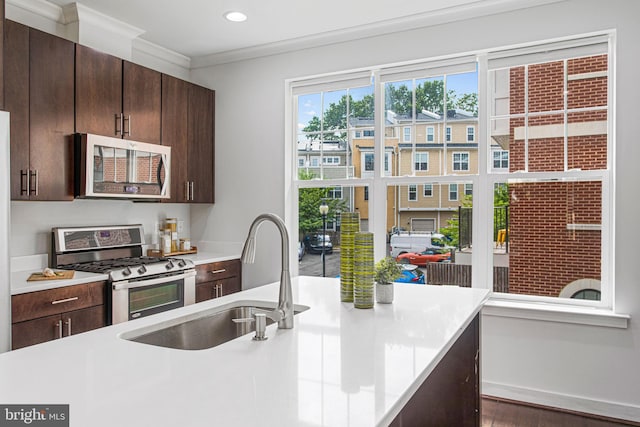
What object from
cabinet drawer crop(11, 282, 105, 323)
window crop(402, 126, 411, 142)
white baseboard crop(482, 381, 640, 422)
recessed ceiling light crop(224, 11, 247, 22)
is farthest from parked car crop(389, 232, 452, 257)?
cabinet drawer crop(11, 282, 105, 323)

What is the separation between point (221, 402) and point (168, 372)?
0.24 m

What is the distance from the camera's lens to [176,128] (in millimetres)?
3902

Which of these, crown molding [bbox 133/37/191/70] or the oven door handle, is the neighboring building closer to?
A: the oven door handle

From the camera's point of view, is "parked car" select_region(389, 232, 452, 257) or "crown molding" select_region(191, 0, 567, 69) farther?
"parked car" select_region(389, 232, 452, 257)

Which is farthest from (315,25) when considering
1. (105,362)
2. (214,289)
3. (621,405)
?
(621,405)

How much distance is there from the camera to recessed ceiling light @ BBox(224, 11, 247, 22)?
11.0ft

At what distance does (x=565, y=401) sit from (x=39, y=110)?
383cm

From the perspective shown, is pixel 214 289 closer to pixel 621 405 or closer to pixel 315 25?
pixel 315 25

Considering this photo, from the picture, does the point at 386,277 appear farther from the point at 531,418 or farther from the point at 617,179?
the point at 617,179

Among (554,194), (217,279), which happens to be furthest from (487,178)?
(217,279)

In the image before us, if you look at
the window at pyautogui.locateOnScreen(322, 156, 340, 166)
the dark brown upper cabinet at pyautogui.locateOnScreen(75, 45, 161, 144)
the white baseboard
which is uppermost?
the dark brown upper cabinet at pyautogui.locateOnScreen(75, 45, 161, 144)

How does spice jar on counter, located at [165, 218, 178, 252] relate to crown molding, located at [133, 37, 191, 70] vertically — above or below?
below

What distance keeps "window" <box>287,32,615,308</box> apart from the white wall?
12 centimetres

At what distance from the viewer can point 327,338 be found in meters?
1.46
